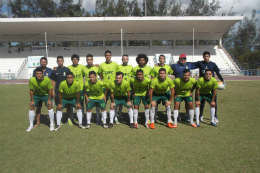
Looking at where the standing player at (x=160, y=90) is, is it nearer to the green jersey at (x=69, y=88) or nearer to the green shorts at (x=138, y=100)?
the green shorts at (x=138, y=100)

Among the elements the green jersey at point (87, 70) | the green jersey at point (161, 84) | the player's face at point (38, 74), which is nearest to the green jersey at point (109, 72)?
the green jersey at point (87, 70)

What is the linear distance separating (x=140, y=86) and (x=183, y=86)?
3.91 feet

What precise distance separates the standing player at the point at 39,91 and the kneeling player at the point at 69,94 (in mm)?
256

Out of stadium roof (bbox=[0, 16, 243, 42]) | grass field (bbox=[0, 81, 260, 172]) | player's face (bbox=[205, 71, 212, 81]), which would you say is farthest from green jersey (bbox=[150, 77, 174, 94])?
stadium roof (bbox=[0, 16, 243, 42])

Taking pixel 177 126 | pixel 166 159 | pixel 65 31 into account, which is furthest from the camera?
pixel 65 31

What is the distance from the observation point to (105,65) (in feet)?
18.9

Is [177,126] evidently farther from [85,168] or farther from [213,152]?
[85,168]

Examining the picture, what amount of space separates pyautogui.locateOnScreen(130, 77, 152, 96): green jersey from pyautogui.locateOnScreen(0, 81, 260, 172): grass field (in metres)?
0.94

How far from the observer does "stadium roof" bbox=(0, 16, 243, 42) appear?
25703 mm

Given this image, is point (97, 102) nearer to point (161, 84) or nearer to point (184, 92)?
point (161, 84)

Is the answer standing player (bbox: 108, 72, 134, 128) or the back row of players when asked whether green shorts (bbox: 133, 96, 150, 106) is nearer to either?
the back row of players

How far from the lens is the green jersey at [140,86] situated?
16.9 ft

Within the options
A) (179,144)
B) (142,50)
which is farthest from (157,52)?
(179,144)

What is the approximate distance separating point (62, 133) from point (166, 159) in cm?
276
